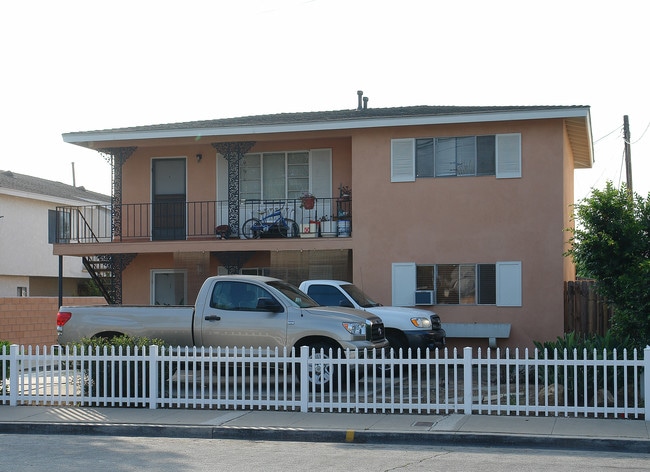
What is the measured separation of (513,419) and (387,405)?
182 cm

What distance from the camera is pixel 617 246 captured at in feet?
48.2

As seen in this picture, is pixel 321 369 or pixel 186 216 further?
pixel 186 216

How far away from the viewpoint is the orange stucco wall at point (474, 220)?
19.7 metres

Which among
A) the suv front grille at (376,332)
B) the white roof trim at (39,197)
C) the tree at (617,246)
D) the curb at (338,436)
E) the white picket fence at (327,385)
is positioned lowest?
the curb at (338,436)

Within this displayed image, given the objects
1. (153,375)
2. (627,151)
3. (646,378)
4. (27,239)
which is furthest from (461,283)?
(27,239)

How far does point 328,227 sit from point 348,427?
401 inches

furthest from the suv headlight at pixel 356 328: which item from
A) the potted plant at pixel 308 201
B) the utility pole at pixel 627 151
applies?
the utility pole at pixel 627 151

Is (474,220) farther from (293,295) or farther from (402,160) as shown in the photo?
(293,295)

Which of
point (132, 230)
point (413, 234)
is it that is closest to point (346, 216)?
point (413, 234)

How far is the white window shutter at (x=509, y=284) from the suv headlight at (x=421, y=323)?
3.28 m

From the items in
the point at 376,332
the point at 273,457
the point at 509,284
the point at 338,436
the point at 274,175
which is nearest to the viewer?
the point at 273,457

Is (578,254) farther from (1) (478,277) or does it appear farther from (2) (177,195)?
(2) (177,195)

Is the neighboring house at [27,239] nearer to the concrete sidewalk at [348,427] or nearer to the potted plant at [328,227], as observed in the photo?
the potted plant at [328,227]

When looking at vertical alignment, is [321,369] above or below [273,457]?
above
